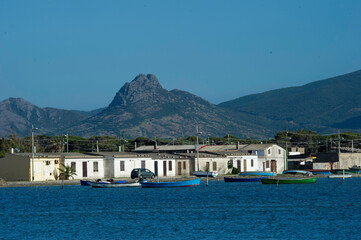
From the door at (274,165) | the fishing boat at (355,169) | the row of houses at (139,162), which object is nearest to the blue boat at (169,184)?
the row of houses at (139,162)

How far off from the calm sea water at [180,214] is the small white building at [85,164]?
310 inches

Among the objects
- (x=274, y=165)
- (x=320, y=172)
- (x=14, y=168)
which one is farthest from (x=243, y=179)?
(x=14, y=168)

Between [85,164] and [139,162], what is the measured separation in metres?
8.35

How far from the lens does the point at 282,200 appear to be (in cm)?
6406

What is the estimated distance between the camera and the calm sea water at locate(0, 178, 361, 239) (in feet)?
133

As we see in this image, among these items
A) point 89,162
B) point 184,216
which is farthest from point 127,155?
point 184,216

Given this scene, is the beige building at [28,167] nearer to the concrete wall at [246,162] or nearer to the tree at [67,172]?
the tree at [67,172]

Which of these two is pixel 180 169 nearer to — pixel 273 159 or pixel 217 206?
pixel 273 159

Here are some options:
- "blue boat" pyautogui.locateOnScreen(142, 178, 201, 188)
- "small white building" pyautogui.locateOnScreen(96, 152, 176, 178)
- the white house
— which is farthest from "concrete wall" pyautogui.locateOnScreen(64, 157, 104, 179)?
the white house

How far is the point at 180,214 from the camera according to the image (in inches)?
2034

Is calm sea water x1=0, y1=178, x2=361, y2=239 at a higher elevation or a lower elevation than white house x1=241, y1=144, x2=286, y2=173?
lower

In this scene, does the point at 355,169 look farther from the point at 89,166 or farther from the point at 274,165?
the point at 89,166

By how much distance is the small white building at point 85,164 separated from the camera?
280 feet

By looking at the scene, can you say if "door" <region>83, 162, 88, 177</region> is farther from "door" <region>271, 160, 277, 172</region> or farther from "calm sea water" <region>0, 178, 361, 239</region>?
"door" <region>271, 160, 277, 172</region>
